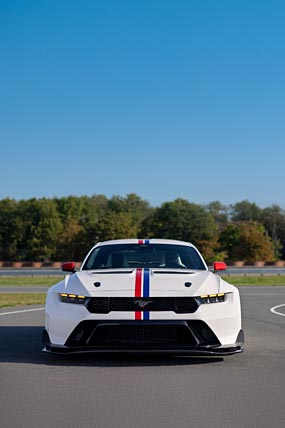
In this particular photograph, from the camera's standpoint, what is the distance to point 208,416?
213 inches

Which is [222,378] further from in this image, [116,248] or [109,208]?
[109,208]

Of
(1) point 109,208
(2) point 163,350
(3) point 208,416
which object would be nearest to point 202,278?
(2) point 163,350

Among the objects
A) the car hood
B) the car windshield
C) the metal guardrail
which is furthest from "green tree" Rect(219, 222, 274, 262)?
the car hood

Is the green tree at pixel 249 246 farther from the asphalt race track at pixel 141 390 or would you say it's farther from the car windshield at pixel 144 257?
the asphalt race track at pixel 141 390

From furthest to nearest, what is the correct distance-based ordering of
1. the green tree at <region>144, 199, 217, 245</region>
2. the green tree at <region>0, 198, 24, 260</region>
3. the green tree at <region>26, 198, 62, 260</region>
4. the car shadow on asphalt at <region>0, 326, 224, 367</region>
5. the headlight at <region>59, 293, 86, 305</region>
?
1. the green tree at <region>0, 198, 24, 260</region>
2. the green tree at <region>26, 198, 62, 260</region>
3. the green tree at <region>144, 199, 217, 245</region>
4. the car shadow on asphalt at <region>0, 326, 224, 367</region>
5. the headlight at <region>59, 293, 86, 305</region>

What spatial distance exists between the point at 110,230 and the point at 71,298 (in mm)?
82287

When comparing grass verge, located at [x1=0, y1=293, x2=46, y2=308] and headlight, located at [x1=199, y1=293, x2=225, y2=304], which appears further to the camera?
grass verge, located at [x1=0, y1=293, x2=46, y2=308]

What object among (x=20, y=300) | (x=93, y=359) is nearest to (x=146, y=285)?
(x=93, y=359)

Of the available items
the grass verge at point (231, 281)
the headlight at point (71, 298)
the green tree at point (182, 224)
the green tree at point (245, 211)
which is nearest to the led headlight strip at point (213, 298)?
the headlight at point (71, 298)

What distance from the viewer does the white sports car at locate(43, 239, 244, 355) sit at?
7.32m

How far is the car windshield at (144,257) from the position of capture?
913 centimetres

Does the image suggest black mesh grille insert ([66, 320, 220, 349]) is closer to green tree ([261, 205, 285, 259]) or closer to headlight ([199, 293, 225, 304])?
headlight ([199, 293, 225, 304])

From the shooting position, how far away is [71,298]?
24.9 ft

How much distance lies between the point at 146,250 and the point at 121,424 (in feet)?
14.6
